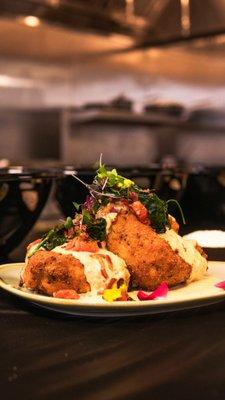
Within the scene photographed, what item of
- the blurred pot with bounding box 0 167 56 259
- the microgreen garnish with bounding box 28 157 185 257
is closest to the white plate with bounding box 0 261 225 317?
the microgreen garnish with bounding box 28 157 185 257

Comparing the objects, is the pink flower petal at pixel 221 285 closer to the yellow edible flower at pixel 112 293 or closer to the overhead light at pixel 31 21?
the yellow edible flower at pixel 112 293

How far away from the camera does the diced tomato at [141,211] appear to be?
118cm

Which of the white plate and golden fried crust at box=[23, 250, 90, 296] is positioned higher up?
golden fried crust at box=[23, 250, 90, 296]

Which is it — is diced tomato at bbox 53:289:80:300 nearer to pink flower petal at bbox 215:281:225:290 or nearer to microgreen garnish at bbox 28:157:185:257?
microgreen garnish at bbox 28:157:185:257

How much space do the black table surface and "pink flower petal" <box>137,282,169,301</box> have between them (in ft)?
0.16

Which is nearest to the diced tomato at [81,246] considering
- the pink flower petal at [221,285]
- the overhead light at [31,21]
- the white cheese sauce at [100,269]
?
the white cheese sauce at [100,269]

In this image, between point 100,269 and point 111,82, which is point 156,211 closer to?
point 100,269

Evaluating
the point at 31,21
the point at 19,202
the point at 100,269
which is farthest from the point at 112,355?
the point at 31,21

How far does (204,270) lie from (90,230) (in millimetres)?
253

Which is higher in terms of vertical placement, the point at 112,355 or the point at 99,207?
the point at 99,207

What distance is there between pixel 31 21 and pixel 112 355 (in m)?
5.08

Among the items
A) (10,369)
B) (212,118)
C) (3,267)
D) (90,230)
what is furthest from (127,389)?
(212,118)

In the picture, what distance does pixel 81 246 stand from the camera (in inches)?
42.1

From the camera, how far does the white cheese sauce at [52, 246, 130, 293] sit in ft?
3.38
